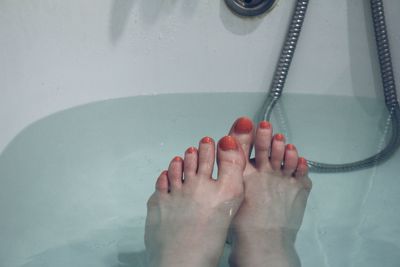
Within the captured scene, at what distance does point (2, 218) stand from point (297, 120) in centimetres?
58

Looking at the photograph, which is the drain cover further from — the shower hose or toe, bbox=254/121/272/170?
toe, bbox=254/121/272/170

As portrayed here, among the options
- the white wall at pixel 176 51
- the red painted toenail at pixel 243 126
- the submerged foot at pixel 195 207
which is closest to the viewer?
the submerged foot at pixel 195 207

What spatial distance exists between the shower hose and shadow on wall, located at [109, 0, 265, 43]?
8 cm

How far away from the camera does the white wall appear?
3.25 feet

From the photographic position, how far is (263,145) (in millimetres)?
857

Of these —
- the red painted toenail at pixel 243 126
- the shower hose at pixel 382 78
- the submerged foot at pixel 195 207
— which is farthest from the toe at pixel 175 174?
the shower hose at pixel 382 78

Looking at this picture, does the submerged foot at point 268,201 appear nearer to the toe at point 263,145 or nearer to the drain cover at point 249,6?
the toe at point 263,145

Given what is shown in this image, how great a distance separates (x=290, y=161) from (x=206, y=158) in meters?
0.14

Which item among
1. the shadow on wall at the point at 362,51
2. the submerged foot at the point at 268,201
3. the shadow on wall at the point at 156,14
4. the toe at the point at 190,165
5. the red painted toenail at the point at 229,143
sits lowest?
the submerged foot at the point at 268,201

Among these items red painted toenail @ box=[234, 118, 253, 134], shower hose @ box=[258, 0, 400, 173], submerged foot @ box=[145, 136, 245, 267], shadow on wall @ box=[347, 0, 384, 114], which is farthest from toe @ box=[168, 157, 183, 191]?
shadow on wall @ box=[347, 0, 384, 114]

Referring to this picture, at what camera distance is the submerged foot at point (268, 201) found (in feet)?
2.48

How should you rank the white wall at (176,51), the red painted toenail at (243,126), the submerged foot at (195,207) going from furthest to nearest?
the white wall at (176,51) → the red painted toenail at (243,126) → the submerged foot at (195,207)

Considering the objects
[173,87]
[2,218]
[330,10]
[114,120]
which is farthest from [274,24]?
[2,218]

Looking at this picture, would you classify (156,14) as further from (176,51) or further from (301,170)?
(301,170)
